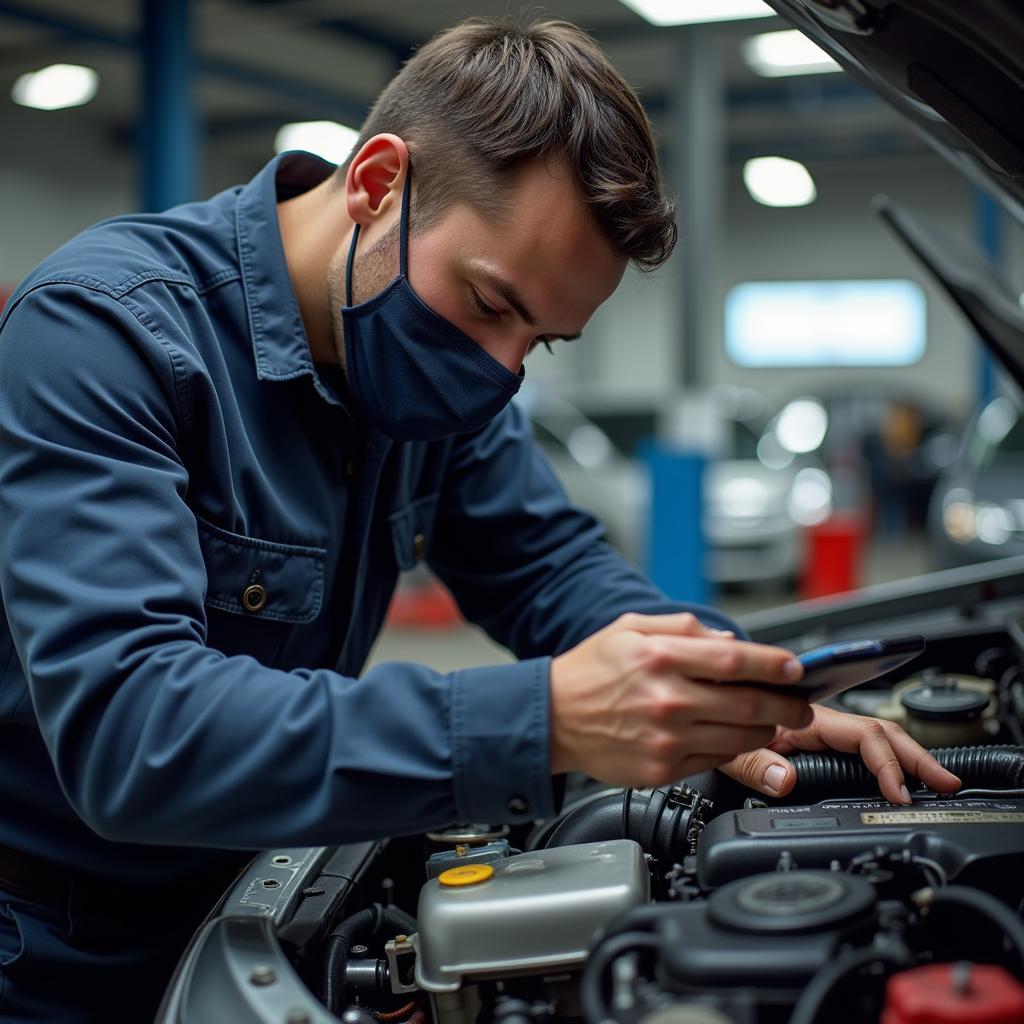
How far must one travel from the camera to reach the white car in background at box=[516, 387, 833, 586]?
7.21 meters

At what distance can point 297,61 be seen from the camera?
9367 millimetres

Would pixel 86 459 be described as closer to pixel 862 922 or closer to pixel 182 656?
pixel 182 656

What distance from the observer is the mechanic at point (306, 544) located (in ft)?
2.97

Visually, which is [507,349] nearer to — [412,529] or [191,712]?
[412,529]

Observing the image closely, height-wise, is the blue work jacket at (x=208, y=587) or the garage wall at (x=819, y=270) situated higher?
the blue work jacket at (x=208, y=587)

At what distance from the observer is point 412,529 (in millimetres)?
1548

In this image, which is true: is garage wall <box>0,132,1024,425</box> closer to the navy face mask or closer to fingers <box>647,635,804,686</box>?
the navy face mask

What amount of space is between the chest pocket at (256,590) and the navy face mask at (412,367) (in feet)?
0.59

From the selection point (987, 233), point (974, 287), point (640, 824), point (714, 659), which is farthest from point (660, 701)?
point (987, 233)

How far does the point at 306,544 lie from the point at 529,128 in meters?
0.49

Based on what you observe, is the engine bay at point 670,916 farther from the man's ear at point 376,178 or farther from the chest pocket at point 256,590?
the man's ear at point 376,178

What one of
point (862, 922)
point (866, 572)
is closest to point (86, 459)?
point (862, 922)

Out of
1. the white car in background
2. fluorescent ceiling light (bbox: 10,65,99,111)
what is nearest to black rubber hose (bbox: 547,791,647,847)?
the white car in background

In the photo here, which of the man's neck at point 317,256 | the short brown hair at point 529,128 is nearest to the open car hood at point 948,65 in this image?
the short brown hair at point 529,128
